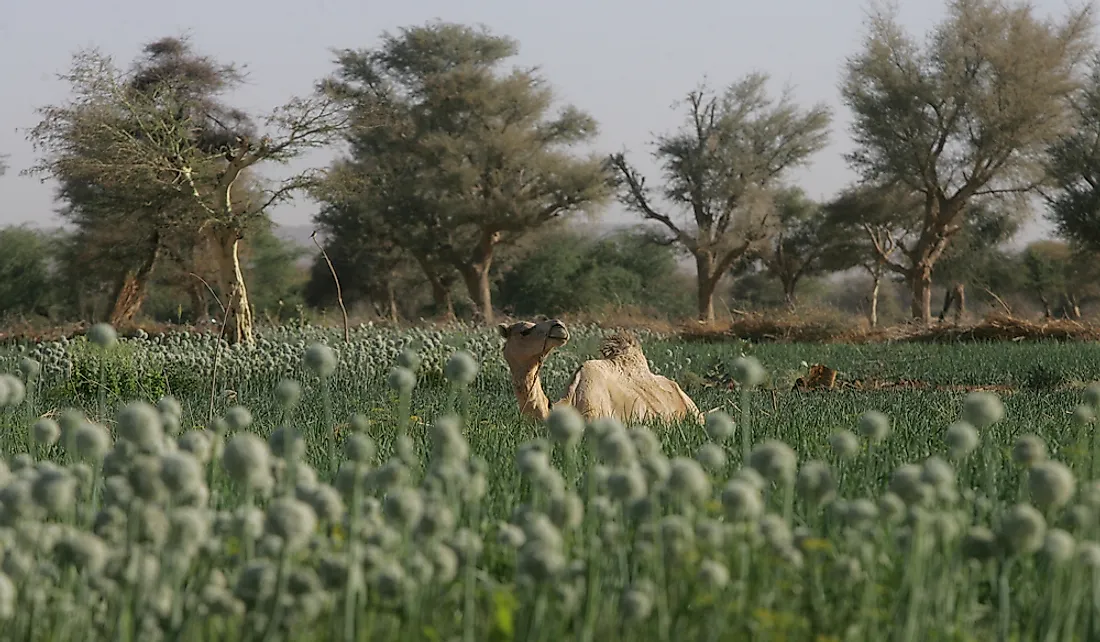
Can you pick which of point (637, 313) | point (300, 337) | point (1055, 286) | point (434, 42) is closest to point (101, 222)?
point (434, 42)

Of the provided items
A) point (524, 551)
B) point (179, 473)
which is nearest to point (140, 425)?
point (179, 473)

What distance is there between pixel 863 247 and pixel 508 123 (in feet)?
44.8

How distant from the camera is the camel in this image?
578 centimetres

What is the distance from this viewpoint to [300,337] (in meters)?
15.4

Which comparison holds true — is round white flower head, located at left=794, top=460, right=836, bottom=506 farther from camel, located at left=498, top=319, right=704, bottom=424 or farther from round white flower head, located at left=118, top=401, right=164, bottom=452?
camel, located at left=498, top=319, right=704, bottom=424

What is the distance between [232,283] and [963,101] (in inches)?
938

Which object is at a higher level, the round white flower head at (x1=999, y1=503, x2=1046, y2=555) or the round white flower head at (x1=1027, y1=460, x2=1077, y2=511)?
the round white flower head at (x1=1027, y1=460, x2=1077, y2=511)

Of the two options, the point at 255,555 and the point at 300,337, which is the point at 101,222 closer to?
the point at 300,337

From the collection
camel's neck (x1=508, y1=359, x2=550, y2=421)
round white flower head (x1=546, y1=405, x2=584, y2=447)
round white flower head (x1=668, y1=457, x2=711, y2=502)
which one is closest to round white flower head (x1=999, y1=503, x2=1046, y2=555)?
round white flower head (x1=668, y1=457, x2=711, y2=502)

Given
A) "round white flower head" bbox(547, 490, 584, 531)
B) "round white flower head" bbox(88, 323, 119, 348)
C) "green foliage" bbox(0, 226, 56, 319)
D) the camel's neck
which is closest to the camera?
"round white flower head" bbox(547, 490, 584, 531)

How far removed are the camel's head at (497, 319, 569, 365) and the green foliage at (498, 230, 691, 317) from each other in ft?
112

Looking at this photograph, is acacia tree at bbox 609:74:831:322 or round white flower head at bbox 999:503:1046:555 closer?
round white flower head at bbox 999:503:1046:555

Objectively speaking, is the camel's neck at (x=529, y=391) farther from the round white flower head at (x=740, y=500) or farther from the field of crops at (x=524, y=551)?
the round white flower head at (x=740, y=500)

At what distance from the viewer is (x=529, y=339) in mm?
5910
